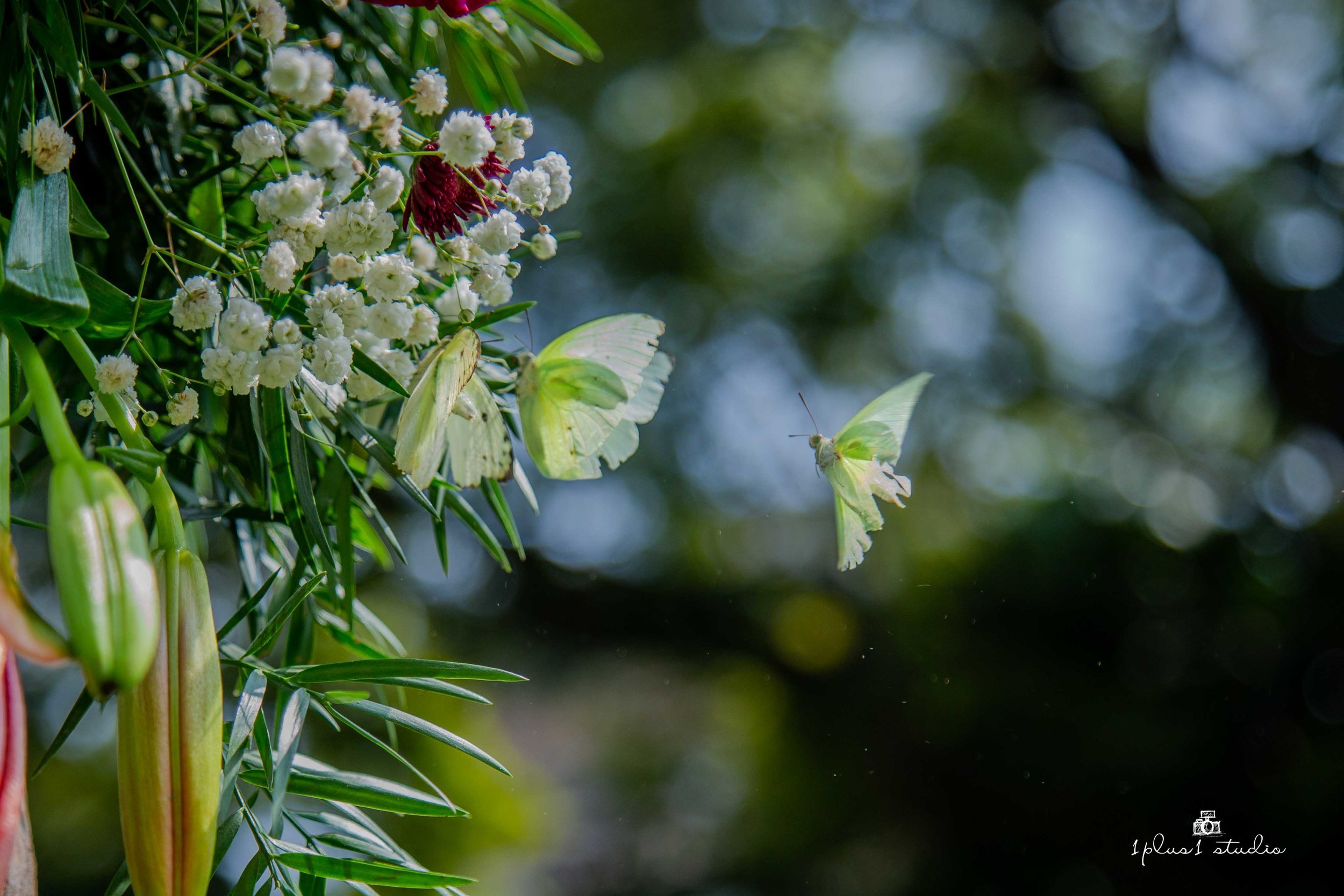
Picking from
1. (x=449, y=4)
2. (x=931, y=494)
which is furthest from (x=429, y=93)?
(x=931, y=494)

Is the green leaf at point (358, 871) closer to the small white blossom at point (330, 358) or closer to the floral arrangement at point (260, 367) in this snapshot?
the floral arrangement at point (260, 367)

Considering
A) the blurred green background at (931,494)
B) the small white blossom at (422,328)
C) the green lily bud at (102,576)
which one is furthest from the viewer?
the blurred green background at (931,494)

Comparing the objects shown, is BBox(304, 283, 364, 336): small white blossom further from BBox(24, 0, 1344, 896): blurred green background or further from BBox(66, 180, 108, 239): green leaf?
BBox(24, 0, 1344, 896): blurred green background

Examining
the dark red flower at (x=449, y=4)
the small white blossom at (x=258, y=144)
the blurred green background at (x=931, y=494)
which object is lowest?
the blurred green background at (x=931, y=494)

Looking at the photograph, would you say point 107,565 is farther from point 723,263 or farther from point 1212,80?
point 1212,80

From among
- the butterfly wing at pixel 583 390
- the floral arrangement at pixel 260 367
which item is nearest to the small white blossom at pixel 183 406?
the floral arrangement at pixel 260 367

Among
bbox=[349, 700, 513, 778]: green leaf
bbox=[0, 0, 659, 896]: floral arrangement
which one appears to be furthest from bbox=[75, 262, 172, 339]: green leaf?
bbox=[349, 700, 513, 778]: green leaf

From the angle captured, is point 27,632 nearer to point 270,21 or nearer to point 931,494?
point 270,21

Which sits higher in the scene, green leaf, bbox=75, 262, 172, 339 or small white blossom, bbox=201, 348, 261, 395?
green leaf, bbox=75, 262, 172, 339
